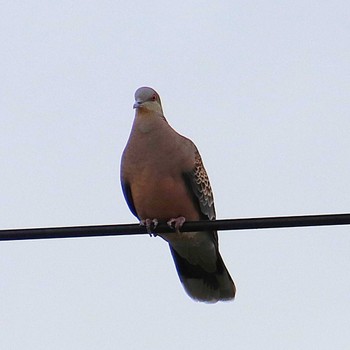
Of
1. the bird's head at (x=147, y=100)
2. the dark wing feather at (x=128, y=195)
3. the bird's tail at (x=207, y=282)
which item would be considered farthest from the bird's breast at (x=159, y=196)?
the bird's tail at (x=207, y=282)

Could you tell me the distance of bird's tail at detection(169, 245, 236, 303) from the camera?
7574 millimetres

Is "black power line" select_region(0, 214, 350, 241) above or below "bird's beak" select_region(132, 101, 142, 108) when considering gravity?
below

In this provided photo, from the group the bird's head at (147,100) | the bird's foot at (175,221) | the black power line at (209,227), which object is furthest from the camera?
the bird's head at (147,100)

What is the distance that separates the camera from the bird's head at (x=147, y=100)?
7.17m

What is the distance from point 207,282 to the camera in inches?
300

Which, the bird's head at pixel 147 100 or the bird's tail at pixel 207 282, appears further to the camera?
the bird's tail at pixel 207 282

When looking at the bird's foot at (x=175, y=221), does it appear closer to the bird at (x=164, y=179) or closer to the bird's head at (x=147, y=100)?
the bird at (x=164, y=179)

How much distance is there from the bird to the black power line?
64.4 inches

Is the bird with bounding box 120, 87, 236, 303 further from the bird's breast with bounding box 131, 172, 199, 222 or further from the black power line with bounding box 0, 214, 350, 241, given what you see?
the black power line with bounding box 0, 214, 350, 241

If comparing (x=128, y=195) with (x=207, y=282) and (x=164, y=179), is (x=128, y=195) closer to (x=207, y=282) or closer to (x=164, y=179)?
(x=164, y=179)

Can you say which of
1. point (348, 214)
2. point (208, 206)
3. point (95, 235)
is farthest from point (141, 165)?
point (348, 214)

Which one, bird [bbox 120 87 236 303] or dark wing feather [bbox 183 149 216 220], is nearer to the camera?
bird [bbox 120 87 236 303]

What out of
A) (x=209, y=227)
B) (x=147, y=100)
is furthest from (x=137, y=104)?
(x=209, y=227)

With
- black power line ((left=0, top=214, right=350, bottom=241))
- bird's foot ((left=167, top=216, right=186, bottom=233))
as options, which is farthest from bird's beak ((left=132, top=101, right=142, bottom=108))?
black power line ((left=0, top=214, right=350, bottom=241))
